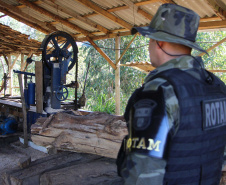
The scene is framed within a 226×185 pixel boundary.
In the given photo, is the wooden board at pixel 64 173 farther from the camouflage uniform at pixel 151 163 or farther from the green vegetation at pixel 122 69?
the green vegetation at pixel 122 69

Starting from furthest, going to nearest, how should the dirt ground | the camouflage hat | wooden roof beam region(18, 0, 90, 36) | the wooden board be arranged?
1. wooden roof beam region(18, 0, 90, 36)
2. the dirt ground
3. the wooden board
4. the camouflage hat

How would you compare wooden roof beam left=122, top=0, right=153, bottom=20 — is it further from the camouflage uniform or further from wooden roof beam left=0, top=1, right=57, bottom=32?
the camouflage uniform

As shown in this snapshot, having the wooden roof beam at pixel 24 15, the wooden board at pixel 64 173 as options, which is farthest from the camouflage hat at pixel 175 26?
the wooden roof beam at pixel 24 15

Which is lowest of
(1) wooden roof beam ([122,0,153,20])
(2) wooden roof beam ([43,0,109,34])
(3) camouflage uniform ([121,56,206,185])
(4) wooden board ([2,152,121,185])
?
(4) wooden board ([2,152,121,185])

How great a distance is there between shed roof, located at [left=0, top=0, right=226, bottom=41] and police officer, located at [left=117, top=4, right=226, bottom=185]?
4800 millimetres

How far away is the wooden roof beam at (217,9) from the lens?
18.0 feet

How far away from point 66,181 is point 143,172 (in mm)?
1164

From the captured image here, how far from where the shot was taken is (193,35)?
4.53ft

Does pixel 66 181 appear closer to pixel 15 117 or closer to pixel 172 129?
pixel 172 129

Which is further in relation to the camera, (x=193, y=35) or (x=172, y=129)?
(x=193, y=35)

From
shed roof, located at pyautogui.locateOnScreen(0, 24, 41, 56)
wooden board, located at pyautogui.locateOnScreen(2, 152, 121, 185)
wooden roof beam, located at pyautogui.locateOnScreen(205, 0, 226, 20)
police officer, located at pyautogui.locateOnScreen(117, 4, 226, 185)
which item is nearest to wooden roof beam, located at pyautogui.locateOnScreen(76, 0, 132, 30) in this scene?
wooden roof beam, located at pyautogui.locateOnScreen(205, 0, 226, 20)

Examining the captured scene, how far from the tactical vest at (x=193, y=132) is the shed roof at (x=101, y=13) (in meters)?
4.93

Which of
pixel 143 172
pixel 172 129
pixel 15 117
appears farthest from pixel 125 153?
pixel 15 117

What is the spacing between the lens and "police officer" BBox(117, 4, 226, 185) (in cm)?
112
